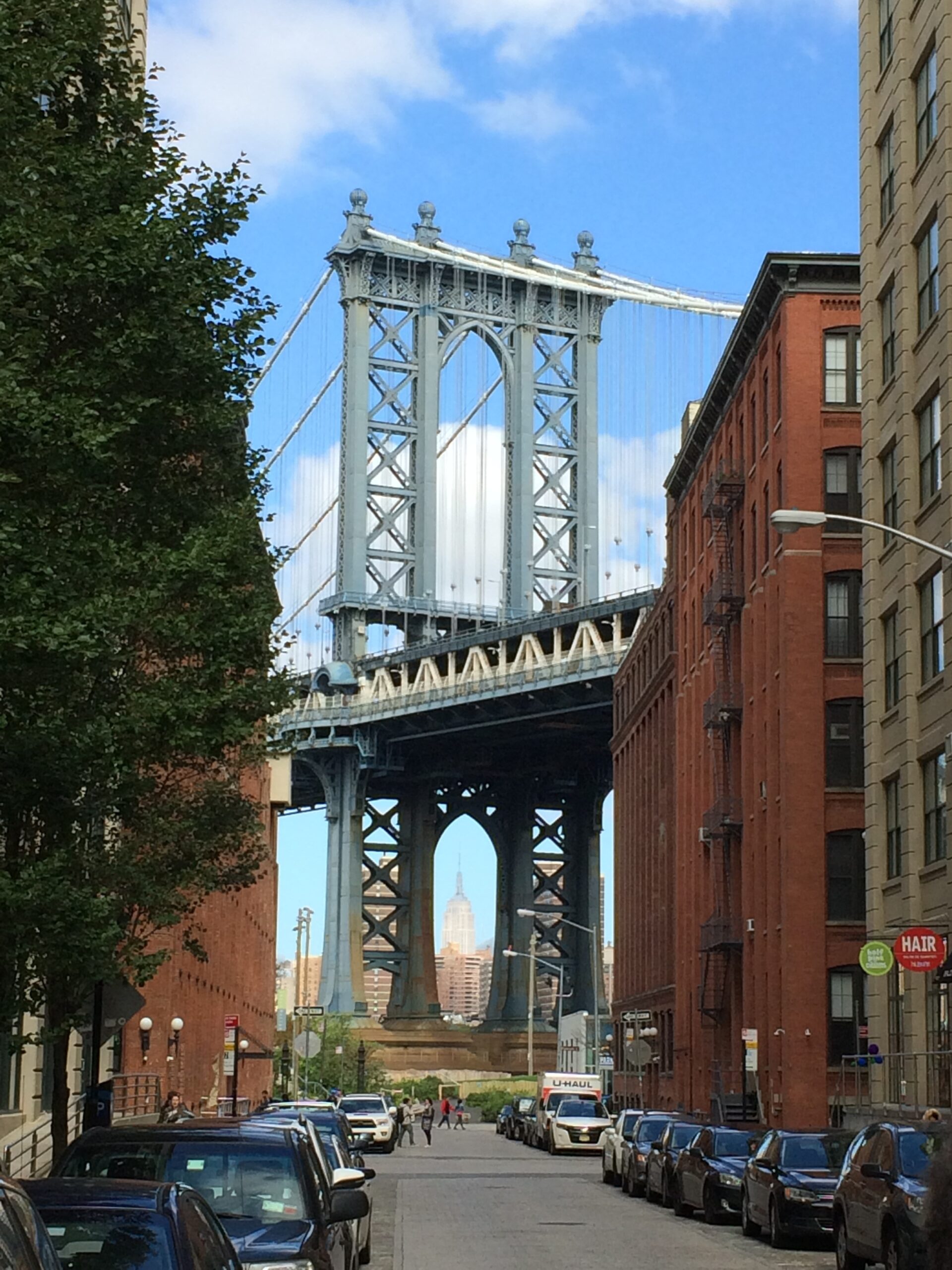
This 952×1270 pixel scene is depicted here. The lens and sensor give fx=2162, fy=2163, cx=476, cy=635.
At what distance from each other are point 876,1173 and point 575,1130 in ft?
133

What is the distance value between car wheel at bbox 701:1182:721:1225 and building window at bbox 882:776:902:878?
11.1 m

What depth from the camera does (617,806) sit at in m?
105

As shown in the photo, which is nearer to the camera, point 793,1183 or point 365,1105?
point 793,1183

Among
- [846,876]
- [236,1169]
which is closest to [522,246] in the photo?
[846,876]

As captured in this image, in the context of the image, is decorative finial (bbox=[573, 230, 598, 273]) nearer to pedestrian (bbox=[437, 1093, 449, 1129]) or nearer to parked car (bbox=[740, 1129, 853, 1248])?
pedestrian (bbox=[437, 1093, 449, 1129])

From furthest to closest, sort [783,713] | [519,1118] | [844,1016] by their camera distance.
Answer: [519,1118] < [783,713] < [844,1016]

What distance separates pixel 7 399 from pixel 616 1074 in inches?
3305

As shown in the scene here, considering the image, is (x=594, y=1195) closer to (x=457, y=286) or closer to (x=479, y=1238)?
(x=479, y=1238)

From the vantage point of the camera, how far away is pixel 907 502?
39.9 metres

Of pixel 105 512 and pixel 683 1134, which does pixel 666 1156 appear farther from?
pixel 105 512

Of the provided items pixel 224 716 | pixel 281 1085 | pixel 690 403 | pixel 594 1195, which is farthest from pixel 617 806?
pixel 224 716

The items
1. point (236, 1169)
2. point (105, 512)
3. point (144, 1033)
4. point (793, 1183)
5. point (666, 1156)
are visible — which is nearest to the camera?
point (236, 1169)

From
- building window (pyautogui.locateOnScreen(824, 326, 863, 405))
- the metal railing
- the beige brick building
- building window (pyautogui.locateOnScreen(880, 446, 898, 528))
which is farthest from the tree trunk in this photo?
building window (pyautogui.locateOnScreen(824, 326, 863, 405))

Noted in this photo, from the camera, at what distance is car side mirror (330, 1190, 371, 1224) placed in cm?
1335
